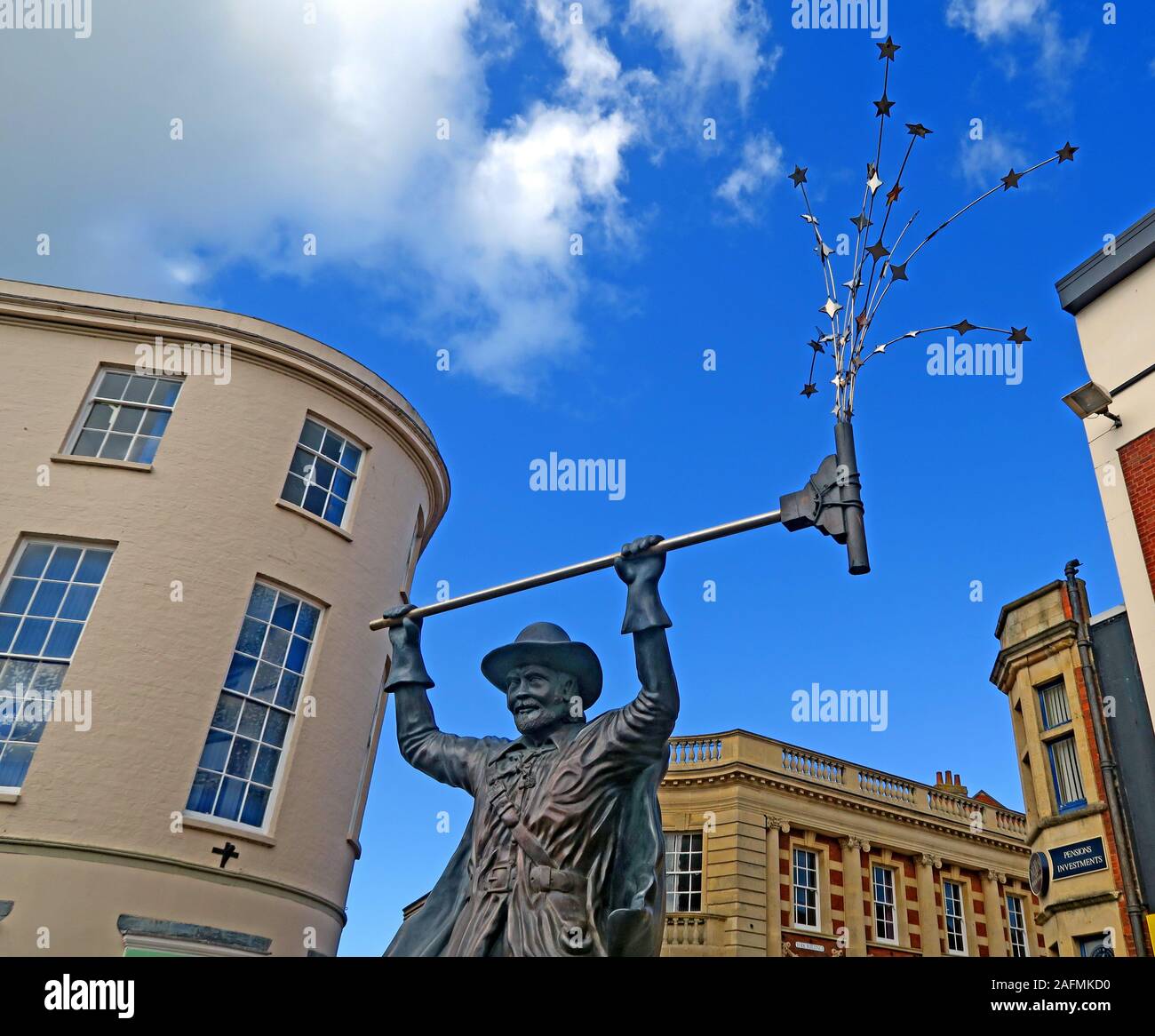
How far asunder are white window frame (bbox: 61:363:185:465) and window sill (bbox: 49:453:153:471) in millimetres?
11

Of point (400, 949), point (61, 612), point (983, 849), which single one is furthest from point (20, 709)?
point (983, 849)

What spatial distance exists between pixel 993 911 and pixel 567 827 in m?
26.8

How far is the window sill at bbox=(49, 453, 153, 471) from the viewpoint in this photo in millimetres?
11828

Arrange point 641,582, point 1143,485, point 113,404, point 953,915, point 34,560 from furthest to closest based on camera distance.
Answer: point 953,915 < point 113,404 < point 1143,485 < point 34,560 < point 641,582

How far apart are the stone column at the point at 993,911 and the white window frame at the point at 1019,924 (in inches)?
26.8

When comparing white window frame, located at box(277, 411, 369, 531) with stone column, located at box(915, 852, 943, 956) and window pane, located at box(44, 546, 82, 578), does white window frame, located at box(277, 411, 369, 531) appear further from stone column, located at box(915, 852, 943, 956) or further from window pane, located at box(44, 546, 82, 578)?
stone column, located at box(915, 852, 943, 956)

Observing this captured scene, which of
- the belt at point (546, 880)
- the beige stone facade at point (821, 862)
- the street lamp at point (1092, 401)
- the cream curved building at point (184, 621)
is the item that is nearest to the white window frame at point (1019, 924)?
the beige stone facade at point (821, 862)

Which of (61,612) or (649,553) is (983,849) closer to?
(61,612)

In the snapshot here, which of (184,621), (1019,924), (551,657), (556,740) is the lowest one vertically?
(556,740)

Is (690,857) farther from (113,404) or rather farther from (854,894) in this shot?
(113,404)

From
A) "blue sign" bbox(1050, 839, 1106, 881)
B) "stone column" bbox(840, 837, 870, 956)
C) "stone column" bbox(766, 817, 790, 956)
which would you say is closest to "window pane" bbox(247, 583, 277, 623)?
"blue sign" bbox(1050, 839, 1106, 881)

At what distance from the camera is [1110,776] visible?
14164mm

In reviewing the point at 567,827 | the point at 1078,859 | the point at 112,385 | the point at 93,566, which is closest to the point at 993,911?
the point at 1078,859

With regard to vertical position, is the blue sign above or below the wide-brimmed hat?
above
